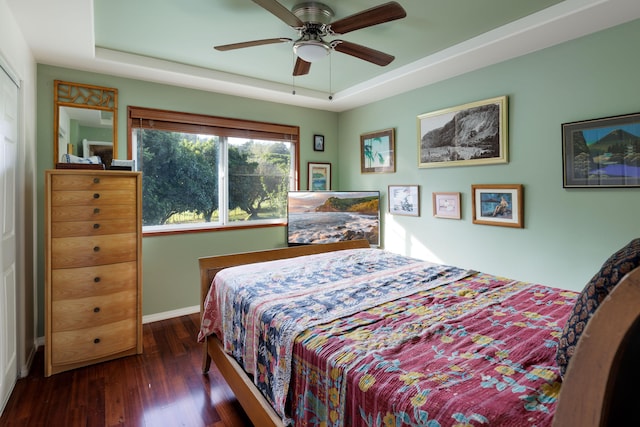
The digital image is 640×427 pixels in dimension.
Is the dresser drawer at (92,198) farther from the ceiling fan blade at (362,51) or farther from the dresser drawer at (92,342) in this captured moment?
the ceiling fan blade at (362,51)

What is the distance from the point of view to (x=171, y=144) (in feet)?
Answer: 12.0

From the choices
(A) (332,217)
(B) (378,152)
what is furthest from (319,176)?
(B) (378,152)

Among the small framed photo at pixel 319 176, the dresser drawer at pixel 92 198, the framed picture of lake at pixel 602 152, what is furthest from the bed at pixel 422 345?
the small framed photo at pixel 319 176

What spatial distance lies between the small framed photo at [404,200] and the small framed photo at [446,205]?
0.78ft

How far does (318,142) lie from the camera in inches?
184

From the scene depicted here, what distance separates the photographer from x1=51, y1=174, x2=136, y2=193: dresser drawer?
245 cm

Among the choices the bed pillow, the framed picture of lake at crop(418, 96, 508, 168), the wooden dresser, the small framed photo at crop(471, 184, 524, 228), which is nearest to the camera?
the bed pillow

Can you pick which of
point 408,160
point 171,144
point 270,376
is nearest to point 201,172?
point 171,144

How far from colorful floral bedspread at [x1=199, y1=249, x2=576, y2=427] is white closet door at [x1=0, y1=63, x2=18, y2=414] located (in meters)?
1.19

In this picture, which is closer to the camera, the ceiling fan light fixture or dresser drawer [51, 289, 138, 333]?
the ceiling fan light fixture

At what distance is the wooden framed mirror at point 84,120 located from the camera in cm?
296

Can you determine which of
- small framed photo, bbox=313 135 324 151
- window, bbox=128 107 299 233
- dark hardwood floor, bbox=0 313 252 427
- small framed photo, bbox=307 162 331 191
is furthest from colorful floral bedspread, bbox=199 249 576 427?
small framed photo, bbox=313 135 324 151

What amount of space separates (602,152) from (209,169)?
3668mm

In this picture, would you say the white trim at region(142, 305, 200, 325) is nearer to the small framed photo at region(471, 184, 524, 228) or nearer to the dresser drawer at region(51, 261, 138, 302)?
the dresser drawer at region(51, 261, 138, 302)
